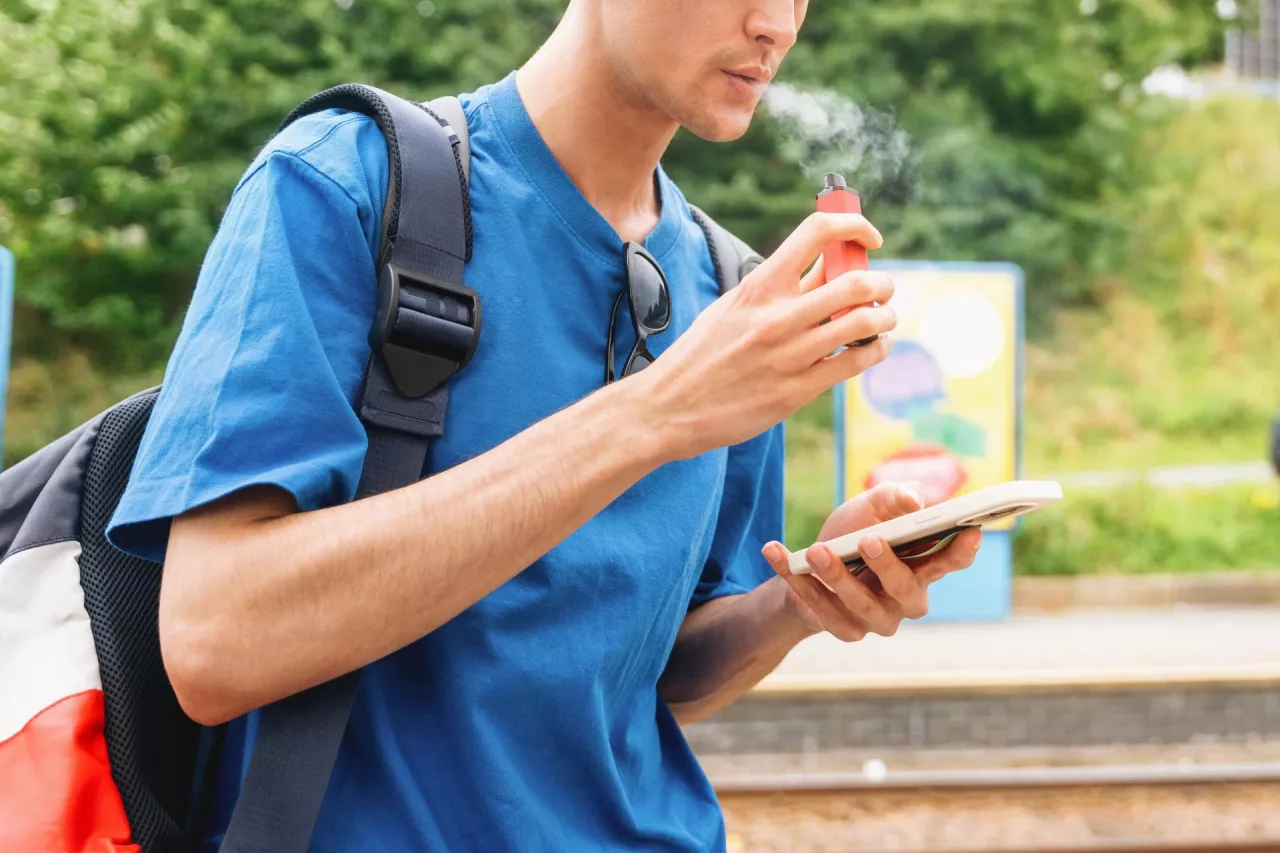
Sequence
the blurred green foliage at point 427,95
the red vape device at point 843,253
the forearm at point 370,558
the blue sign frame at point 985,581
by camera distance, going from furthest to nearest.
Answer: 1. the blurred green foliage at point 427,95
2. the blue sign frame at point 985,581
3. the red vape device at point 843,253
4. the forearm at point 370,558

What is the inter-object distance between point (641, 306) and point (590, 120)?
0.79 ft

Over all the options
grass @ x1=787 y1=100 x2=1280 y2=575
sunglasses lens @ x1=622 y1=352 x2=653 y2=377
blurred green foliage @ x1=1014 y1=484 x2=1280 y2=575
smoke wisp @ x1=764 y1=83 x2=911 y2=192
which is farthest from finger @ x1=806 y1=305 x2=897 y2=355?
smoke wisp @ x1=764 y1=83 x2=911 y2=192

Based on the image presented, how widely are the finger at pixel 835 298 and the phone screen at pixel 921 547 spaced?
40 cm

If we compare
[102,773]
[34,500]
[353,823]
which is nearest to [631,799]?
[353,823]

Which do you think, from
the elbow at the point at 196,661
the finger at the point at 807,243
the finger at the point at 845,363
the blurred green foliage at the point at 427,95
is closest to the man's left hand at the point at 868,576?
the finger at the point at 845,363

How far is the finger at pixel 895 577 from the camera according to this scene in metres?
1.32

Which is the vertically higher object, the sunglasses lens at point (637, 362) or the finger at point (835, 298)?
the finger at point (835, 298)

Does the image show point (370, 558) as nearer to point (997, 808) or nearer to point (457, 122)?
point (457, 122)

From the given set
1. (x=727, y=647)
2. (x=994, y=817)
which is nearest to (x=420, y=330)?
(x=727, y=647)

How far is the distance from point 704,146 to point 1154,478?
6525 mm

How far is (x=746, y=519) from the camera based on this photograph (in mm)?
1666

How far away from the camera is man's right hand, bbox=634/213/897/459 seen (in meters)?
1.02

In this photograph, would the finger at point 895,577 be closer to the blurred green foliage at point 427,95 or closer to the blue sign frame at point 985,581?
the blue sign frame at point 985,581

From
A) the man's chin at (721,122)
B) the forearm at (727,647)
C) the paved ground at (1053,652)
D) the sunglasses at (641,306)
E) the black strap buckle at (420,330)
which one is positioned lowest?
the paved ground at (1053,652)
